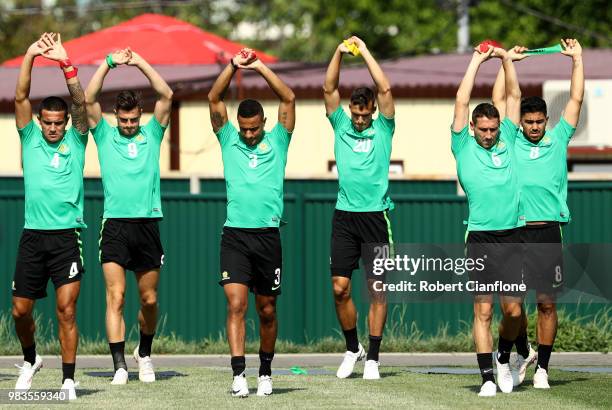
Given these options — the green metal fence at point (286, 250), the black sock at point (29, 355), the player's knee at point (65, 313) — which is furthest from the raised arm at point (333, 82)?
the green metal fence at point (286, 250)

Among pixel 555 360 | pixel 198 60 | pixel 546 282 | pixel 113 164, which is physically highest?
pixel 198 60

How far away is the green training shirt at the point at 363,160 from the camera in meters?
13.4

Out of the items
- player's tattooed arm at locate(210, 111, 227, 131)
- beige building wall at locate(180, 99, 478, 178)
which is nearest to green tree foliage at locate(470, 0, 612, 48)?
beige building wall at locate(180, 99, 478, 178)

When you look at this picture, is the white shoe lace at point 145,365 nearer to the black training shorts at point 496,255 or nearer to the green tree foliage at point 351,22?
the black training shorts at point 496,255

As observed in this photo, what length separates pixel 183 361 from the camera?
15.5 m

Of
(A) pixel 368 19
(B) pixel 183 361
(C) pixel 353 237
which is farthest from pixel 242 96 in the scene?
(A) pixel 368 19

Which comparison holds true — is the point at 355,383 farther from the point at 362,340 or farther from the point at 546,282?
the point at 362,340

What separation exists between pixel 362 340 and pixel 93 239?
123 inches

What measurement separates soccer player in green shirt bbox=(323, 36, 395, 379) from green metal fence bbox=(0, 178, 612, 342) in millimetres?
3424

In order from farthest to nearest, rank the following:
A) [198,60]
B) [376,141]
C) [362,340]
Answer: [198,60]
[362,340]
[376,141]

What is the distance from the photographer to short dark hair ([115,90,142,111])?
12.9 m

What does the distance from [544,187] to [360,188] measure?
1.59 metres

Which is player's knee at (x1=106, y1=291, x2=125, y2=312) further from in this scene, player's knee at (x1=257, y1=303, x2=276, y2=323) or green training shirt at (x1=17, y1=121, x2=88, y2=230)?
player's knee at (x1=257, y1=303, x2=276, y2=323)

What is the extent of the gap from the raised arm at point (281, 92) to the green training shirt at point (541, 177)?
6.38 ft
